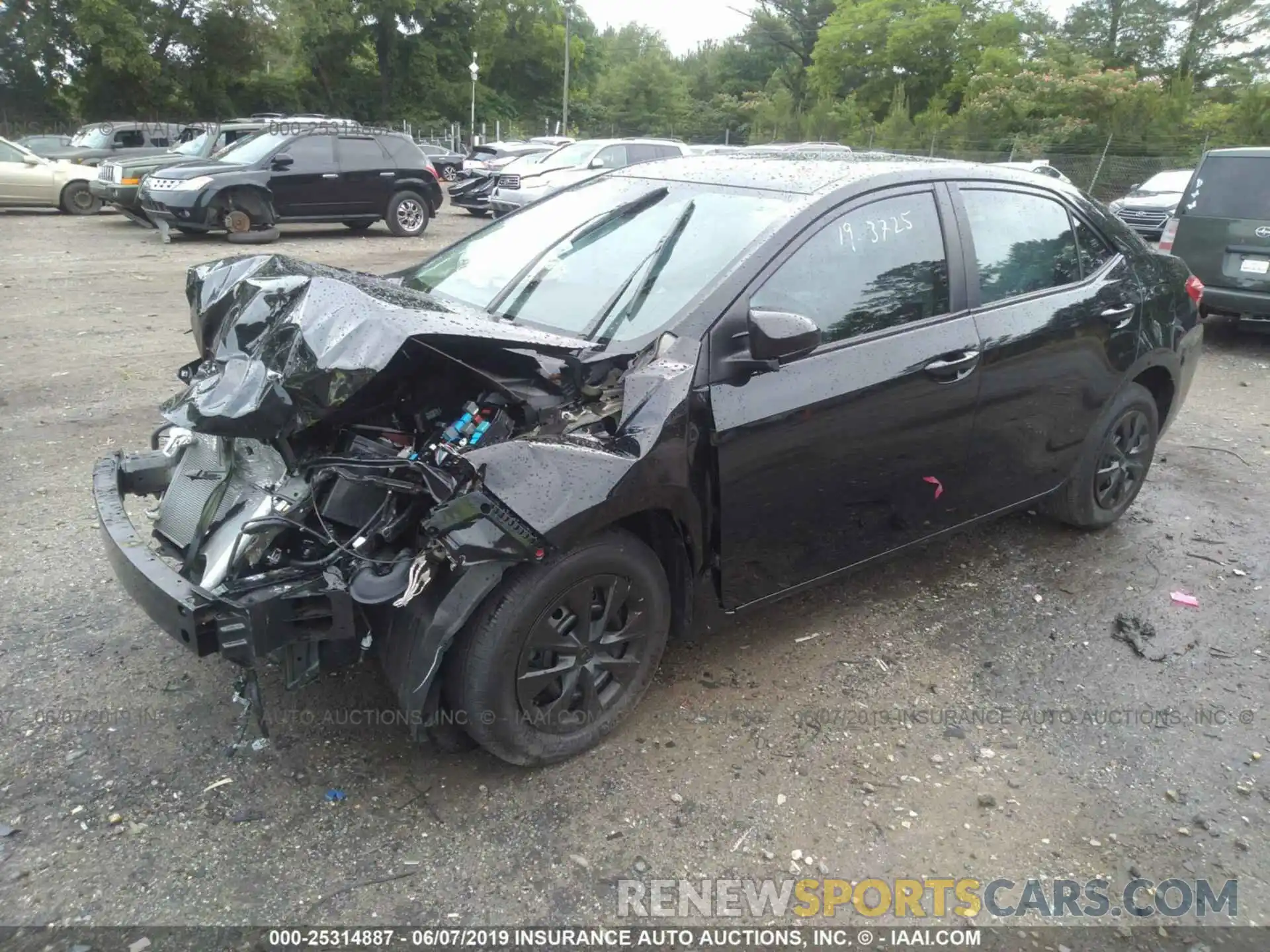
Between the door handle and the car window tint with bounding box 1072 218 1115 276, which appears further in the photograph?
the car window tint with bounding box 1072 218 1115 276

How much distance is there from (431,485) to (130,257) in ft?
39.6

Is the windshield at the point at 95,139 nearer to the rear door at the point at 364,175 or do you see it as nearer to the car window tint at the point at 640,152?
the rear door at the point at 364,175

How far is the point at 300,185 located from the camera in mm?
14266

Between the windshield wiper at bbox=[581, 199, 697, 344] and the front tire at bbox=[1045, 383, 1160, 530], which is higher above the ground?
the windshield wiper at bbox=[581, 199, 697, 344]

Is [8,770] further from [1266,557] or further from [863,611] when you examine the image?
[1266,557]

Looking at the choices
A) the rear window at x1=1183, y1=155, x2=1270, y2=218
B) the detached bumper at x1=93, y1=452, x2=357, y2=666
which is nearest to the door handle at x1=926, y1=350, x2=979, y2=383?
the detached bumper at x1=93, y1=452, x2=357, y2=666

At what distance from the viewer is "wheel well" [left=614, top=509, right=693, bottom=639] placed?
2994mm

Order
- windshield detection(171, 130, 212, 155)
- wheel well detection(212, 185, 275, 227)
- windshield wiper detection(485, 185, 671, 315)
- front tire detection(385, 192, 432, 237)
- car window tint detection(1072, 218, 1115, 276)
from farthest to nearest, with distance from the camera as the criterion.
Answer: windshield detection(171, 130, 212, 155) → front tire detection(385, 192, 432, 237) → wheel well detection(212, 185, 275, 227) → car window tint detection(1072, 218, 1115, 276) → windshield wiper detection(485, 185, 671, 315)

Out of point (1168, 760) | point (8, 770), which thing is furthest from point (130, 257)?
point (1168, 760)

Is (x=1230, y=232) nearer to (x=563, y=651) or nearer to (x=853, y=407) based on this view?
(x=853, y=407)

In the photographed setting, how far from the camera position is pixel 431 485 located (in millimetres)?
2576

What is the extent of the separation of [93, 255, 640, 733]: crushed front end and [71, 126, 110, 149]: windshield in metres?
20.8

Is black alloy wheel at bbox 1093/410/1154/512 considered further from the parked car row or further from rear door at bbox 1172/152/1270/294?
the parked car row

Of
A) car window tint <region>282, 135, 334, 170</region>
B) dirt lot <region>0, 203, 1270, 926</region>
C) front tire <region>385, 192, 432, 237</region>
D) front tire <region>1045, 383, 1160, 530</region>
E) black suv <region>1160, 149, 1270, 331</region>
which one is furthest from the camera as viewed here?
front tire <region>385, 192, 432, 237</region>
